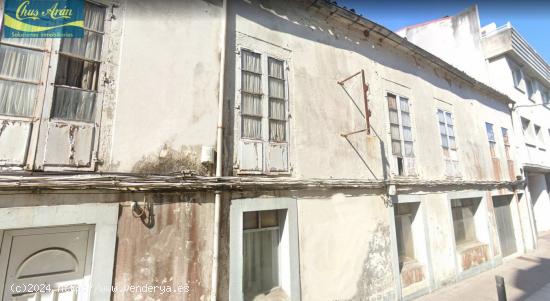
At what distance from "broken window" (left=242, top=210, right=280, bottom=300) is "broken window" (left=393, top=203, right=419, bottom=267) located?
394 centimetres

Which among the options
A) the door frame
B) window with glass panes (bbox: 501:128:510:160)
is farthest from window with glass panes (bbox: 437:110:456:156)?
the door frame

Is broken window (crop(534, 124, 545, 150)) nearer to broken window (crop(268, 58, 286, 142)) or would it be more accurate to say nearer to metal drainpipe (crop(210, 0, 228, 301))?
broken window (crop(268, 58, 286, 142))

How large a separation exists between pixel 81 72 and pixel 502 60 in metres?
17.1

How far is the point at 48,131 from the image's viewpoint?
138 inches

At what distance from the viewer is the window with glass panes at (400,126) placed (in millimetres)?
7602

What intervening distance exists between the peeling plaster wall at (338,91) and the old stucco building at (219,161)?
0.15 feet

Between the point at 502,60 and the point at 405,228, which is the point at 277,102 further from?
the point at 502,60

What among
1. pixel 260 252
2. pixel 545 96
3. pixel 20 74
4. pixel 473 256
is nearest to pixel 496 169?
pixel 473 256

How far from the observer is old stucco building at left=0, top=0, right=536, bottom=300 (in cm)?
349

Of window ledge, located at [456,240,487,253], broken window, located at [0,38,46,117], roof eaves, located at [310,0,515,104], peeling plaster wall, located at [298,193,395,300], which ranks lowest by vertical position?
window ledge, located at [456,240,487,253]

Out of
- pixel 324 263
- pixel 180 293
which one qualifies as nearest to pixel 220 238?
pixel 180 293

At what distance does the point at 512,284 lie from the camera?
25.8 feet

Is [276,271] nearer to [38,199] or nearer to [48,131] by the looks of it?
[38,199]

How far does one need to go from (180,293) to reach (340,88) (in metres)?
5.32
